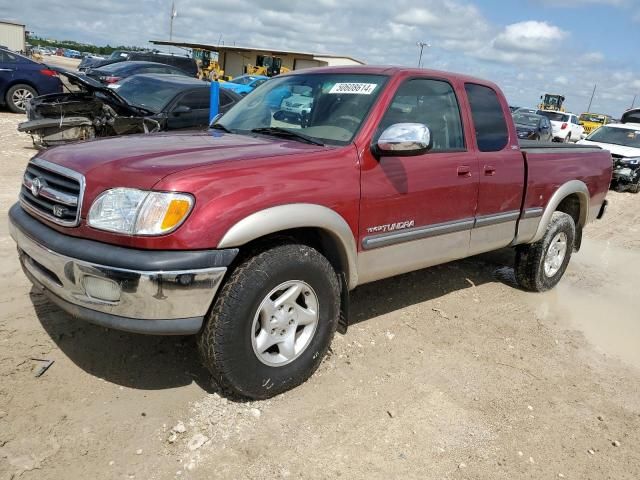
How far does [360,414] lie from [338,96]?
2.02 meters

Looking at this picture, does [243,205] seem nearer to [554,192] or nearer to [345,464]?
[345,464]

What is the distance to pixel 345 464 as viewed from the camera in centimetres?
259

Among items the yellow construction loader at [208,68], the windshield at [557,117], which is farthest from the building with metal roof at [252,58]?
the windshield at [557,117]

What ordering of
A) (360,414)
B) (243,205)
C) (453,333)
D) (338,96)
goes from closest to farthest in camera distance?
1. (243,205)
2. (360,414)
3. (338,96)
4. (453,333)

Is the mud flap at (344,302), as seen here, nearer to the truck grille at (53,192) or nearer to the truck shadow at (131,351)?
the truck shadow at (131,351)

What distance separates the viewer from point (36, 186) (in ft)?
9.68

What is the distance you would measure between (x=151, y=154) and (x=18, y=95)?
12.8m

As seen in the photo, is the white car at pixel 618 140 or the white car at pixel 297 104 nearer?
the white car at pixel 297 104

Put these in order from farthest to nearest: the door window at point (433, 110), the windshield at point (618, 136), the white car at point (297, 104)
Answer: the windshield at point (618, 136), the white car at point (297, 104), the door window at point (433, 110)

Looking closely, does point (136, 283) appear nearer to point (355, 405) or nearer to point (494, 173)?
point (355, 405)

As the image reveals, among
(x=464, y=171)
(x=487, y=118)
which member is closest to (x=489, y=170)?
(x=464, y=171)

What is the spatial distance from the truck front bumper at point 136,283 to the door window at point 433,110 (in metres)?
1.61

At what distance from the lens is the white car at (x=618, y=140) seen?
44.1ft

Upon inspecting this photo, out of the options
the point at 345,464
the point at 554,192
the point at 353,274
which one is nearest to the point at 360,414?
the point at 345,464
